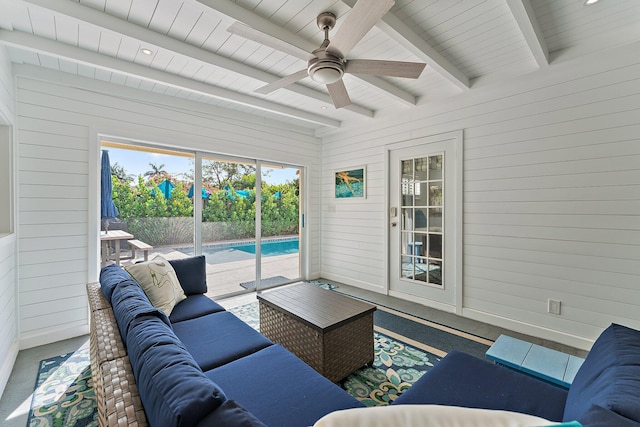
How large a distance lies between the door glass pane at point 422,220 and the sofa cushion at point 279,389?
2.63 m

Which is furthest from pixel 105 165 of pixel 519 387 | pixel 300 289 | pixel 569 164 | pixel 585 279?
pixel 585 279

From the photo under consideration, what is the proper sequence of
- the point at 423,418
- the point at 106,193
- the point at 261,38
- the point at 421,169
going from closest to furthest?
1. the point at 423,418
2. the point at 261,38
3. the point at 106,193
4. the point at 421,169

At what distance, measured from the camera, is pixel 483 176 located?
313cm

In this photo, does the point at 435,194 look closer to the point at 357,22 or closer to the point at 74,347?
the point at 357,22

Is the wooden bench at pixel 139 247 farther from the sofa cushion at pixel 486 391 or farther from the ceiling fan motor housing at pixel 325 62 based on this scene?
the sofa cushion at pixel 486 391

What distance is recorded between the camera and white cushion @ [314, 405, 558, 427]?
684 millimetres

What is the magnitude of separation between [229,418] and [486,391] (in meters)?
1.25

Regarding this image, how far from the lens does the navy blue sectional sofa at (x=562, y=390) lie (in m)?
0.77

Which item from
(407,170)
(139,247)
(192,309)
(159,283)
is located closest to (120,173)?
(139,247)

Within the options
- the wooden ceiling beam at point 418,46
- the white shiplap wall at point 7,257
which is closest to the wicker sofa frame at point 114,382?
the white shiplap wall at point 7,257

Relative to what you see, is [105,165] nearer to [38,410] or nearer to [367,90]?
[38,410]

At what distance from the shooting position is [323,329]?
1925 mm

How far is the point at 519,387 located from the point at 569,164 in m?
2.28

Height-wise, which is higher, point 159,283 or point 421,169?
point 421,169
